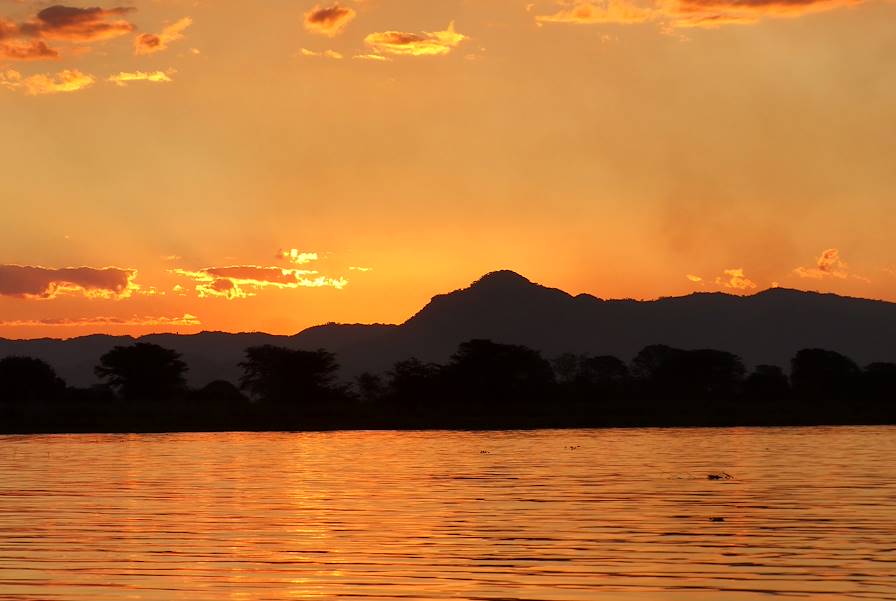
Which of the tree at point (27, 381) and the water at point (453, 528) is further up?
the tree at point (27, 381)

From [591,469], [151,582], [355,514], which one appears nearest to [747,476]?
[591,469]

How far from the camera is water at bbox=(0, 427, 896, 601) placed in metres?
25.5

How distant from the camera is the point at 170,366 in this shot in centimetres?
17875

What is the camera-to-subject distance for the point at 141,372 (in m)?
176

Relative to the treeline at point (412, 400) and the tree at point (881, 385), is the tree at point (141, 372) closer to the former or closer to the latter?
the treeline at point (412, 400)

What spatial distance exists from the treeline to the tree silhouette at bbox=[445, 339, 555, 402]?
173 mm

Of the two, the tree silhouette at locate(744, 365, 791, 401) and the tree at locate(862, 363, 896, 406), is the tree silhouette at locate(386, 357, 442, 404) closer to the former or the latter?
the tree silhouette at locate(744, 365, 791, 401)

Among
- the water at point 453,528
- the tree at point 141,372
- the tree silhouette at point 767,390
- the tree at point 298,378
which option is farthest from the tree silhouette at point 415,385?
the water at point 453,528

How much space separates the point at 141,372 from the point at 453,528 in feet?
481

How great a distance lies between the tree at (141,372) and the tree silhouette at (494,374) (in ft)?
123

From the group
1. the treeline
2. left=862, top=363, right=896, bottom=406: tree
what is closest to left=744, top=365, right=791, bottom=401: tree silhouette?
the treeline

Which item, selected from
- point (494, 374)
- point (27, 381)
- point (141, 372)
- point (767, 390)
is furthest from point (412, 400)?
point (767, 390)

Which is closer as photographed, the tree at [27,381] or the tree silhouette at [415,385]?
the tree silhouette at [415,385]

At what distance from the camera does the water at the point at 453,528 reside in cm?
2547
